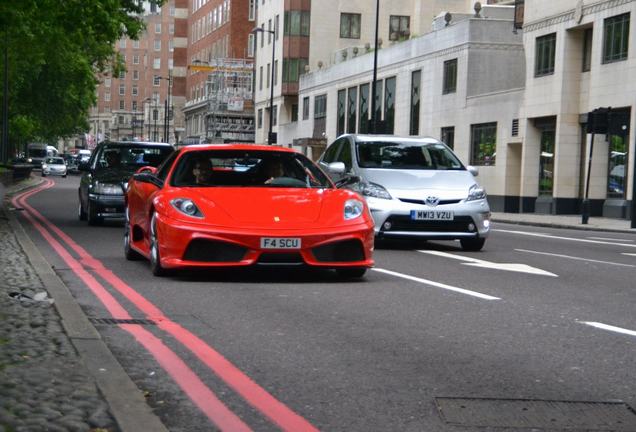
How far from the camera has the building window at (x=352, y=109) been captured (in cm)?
6912

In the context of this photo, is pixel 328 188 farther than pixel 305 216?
Yes

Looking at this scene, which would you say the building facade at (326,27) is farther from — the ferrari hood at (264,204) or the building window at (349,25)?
the ferrari hood at (264,204)

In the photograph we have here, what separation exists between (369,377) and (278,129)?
8365cm

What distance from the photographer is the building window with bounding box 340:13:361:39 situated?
8444 centimetres

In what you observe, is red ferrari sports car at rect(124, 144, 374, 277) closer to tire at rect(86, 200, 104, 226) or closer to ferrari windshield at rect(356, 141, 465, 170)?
ferrari windshield at rect(356, 141, 465, 170)

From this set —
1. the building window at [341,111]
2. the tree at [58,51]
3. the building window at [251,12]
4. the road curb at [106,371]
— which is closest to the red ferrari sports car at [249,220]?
the road curb at [106,371]

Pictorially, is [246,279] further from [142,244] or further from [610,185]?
[610,185]

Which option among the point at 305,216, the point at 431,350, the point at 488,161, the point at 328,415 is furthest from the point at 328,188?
the point at 488,161

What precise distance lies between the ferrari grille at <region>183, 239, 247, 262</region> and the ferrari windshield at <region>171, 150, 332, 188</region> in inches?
51.2

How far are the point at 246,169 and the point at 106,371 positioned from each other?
655 cm

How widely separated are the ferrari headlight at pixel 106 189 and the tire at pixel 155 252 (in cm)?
985

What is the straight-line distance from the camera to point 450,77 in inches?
2170

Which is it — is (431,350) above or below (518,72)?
below

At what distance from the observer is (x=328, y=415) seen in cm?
541
